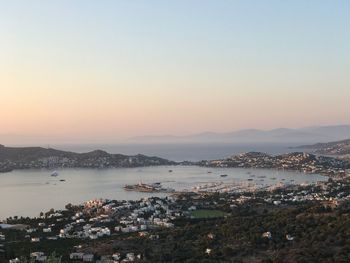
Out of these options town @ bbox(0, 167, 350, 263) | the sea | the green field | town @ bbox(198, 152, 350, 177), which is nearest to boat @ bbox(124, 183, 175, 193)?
the sea

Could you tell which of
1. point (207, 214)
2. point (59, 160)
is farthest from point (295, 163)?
point (207, 214)

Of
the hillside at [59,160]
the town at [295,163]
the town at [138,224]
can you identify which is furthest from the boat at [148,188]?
the hillside at [59,160]

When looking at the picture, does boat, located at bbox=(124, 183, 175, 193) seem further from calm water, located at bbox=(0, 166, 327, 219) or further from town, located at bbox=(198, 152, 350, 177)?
town, located at bbox=(198, 152, 350, 177)

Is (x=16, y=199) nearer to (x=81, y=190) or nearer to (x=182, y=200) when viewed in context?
(x=81, y=190)

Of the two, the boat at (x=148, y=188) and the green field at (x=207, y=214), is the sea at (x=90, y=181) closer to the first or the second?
the boat at (x=148, y=188)

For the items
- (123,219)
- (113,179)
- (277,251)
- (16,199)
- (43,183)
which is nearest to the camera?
(277,251)

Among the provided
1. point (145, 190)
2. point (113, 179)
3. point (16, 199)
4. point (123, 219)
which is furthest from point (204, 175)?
point (123, 219)
